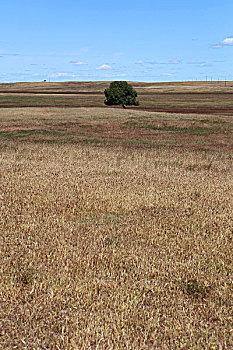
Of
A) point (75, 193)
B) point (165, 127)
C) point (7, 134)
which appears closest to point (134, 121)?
point (165, 127)

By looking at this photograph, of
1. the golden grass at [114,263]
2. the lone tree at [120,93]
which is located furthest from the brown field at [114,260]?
the lone tree at [120,93]

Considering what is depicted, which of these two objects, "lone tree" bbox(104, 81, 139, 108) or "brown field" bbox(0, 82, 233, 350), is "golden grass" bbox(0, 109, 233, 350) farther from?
"lone tree" bbox(104, 81, 139, 108)

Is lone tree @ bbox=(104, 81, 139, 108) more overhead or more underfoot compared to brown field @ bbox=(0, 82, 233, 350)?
more overhead

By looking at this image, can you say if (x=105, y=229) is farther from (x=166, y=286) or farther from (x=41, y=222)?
(x=166, y=286)

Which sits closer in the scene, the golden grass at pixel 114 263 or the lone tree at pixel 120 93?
the golden grass at pixel 114 263

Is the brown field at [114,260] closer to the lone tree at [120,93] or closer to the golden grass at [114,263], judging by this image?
the golden grass at [114,263]

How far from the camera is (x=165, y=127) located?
1571 inches

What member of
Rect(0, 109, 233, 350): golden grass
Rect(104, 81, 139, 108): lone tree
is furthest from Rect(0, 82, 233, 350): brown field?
Rect(104, 81, 139, 108): lone tree

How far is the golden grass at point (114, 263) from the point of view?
180 inches

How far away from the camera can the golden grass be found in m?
4.58

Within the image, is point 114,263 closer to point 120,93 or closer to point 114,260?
point 114,260

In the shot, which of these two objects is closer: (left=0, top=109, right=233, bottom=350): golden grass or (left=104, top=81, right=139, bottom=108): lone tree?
(left=0, top=109, right=233, bottom=350): golden grass

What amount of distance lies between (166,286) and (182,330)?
110cm

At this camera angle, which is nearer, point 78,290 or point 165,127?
point 78,290
